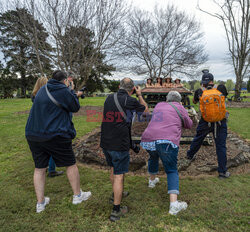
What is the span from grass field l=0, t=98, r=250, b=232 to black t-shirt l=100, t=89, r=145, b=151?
94 centimetres

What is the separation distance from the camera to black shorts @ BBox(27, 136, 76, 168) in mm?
2400

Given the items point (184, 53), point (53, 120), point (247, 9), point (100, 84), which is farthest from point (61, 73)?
point (100, 84)

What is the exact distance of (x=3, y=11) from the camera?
10.2m

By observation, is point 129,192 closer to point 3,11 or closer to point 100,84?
point 3,11

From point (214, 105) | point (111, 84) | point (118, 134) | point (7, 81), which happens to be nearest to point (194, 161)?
point (214, 105)

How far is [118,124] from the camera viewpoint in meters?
2.36

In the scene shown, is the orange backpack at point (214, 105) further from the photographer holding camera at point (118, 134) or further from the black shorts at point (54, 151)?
the black shorts at point (54, 151)

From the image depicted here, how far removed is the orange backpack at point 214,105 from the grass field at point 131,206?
1157 mm

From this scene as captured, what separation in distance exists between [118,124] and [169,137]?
723 millimetres

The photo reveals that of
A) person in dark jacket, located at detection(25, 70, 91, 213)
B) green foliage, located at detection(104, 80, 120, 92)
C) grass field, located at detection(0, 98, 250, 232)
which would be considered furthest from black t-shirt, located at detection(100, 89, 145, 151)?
green foliage, located at detection(104, 80, 120, 92)

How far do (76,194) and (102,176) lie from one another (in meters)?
0.90

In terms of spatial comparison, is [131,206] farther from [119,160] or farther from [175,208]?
[119,160]

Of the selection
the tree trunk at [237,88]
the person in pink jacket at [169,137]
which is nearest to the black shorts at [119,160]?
the person in pink jacket at [169,137]

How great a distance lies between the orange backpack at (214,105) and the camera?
Answer: 3281 mm
